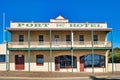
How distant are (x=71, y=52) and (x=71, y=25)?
3973mm

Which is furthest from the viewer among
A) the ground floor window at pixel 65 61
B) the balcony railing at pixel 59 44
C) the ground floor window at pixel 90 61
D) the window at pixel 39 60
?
the ground floor window at pixel 90 61

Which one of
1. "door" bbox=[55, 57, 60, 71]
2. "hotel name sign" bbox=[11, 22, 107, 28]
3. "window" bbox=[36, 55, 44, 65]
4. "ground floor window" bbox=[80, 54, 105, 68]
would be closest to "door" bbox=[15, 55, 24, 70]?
"window" bbox=[36, 55, 44, 65]

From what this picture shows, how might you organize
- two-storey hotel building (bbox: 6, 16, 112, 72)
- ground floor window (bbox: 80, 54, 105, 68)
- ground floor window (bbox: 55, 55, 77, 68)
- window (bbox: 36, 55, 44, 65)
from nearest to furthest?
two-storey hotel building (bbox: 6, 16, 112, 72)
window (bbox: 36, 55, 44, 65)
ground floor window (bbox: 55, 55, 77, 68)
ground floor window (bbox: 80, 54, 105, 68)

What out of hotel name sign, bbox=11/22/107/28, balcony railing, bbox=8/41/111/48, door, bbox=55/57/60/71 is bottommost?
door, bbox=55/57/60/71

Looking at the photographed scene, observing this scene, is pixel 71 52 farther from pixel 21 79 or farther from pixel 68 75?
pixel 21 79

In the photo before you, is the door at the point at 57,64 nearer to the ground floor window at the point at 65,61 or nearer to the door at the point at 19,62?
the ground floor window at the point at 65,61

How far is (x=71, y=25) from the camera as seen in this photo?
4447 cm

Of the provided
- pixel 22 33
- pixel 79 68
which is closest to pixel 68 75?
pixel 79 68

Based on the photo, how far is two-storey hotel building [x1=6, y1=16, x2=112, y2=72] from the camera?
4391cm

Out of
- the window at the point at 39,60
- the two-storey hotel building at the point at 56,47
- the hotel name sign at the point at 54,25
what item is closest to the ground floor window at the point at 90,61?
the two-storey hotel building at the point at 56,47

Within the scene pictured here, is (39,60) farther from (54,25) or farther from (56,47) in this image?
(54,25)

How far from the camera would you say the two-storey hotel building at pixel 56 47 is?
144 feet

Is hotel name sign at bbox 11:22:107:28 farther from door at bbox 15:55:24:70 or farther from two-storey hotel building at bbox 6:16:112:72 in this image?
door at bbox 15:55:24:70

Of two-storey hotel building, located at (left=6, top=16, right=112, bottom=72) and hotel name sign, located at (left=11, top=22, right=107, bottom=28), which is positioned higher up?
hotel name sign, located at (left=11, top=22, right=107, bottom=28)
